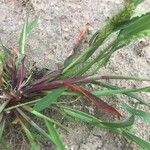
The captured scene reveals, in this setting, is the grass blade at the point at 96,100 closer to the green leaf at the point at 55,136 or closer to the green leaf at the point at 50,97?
the green leaf at the point at 50,97

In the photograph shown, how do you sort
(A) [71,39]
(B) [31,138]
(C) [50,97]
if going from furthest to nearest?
1. (A) [71,39]
2. (B) [31,138]
3. (C) [50,97]

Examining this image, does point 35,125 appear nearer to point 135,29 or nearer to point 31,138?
point 31,138

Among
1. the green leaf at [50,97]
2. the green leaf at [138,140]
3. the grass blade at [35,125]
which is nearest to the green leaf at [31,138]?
the grass blade at [35,125]

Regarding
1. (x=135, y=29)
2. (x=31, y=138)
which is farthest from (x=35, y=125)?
(x=135, y=29)

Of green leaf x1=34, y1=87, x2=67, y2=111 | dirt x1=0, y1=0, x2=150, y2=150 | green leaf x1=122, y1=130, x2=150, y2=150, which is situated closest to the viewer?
green leaf x1=34, y1=87, x2=67, y2=111

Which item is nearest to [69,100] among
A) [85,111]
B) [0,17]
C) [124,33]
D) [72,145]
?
[85,111]

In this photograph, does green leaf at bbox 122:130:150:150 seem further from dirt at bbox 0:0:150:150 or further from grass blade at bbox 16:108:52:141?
grass blade at bbox 16:108:52:141

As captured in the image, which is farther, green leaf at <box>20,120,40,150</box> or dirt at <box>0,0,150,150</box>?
dirt at <box>0,0,150,150</box>

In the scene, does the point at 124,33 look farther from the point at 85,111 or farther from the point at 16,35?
the point at 16,35

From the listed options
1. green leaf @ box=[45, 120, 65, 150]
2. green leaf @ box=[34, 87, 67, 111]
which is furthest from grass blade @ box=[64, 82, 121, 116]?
green leaf @ box=[45, 120, 65, 150]
